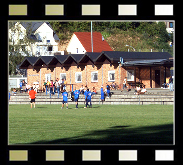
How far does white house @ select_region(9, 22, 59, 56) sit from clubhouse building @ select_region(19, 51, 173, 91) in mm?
11349

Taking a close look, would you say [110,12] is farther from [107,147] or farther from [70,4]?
[107,147]

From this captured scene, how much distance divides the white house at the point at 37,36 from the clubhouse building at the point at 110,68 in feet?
37.2

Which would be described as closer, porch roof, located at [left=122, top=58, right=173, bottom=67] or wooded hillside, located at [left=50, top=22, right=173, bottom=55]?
porch roof, located at [left=122, top=58, right=173, bottom=67]

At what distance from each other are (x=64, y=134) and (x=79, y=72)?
45.7 m

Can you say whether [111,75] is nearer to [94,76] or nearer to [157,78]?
[94,76]

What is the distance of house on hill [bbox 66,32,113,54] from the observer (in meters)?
80.1

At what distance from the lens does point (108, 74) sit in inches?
2367

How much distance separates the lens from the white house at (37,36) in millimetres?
77250

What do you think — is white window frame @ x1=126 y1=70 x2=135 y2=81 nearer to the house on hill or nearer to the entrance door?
the entrance door

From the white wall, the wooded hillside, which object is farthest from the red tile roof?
the wooded hillside

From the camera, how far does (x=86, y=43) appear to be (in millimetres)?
83562

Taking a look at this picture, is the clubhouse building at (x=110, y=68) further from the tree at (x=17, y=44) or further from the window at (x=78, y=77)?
the tree at (x=17, y=44)

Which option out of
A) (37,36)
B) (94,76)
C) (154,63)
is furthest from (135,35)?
(154,63)
